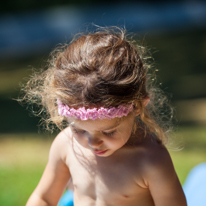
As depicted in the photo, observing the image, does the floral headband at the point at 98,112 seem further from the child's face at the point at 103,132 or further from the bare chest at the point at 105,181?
the bare chest at the point at 105,181

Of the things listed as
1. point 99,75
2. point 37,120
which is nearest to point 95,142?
point 99,75

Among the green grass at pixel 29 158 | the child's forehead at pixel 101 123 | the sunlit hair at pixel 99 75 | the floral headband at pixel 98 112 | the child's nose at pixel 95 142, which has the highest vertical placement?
the sunlit hair at pixel 99 75

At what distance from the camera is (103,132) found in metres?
1.41

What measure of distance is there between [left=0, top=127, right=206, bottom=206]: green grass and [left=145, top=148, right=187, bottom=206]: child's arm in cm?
146

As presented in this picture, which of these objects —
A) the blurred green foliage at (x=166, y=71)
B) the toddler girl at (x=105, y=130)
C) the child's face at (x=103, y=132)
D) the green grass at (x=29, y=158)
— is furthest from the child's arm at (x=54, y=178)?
the blurred green foliage at (x=166, y=71)

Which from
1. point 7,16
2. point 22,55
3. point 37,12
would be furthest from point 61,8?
point 22,55

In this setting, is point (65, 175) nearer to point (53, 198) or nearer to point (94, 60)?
point (53, 198)

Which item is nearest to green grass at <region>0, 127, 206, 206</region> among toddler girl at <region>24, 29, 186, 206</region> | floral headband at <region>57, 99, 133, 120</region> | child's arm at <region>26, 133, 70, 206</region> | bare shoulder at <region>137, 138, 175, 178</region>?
child's arm at <region>26, 133, 70, 206</region>

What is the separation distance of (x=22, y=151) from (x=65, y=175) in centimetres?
185

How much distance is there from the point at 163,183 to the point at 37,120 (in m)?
2.84

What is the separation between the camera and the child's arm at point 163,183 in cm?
148

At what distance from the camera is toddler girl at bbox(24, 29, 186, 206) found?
137cm

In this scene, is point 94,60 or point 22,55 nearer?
point 94,60

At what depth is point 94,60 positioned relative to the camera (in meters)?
1.38
